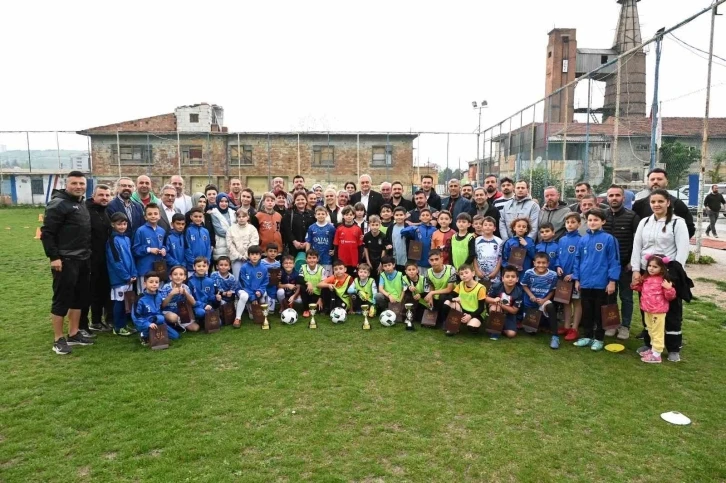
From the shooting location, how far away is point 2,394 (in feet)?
13.5

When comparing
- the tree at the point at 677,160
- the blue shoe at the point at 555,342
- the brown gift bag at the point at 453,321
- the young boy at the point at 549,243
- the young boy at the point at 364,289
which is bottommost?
the blue shoe at the point at 555,342

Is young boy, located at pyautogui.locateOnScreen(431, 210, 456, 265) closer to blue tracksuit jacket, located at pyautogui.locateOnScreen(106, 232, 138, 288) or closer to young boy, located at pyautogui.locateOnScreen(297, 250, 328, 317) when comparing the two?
young boy, located at pyautogui.locateOnScreen(297, 250, 328, 317)

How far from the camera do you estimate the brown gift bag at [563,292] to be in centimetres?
557

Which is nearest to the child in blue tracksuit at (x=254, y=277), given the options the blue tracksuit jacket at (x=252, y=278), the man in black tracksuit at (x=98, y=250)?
the blue tracksuit jacket at (x=252, y=278)

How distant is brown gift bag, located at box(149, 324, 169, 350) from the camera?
5.30m

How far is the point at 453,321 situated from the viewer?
582cm

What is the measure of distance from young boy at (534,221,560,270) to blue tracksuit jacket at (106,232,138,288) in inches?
201

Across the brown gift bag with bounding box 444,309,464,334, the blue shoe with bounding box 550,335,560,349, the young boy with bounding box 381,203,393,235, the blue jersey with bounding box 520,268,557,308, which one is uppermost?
the young boy with bounding box 381,203,393,235

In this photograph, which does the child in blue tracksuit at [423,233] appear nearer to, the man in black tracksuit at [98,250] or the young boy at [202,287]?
the young boy at [202,287]

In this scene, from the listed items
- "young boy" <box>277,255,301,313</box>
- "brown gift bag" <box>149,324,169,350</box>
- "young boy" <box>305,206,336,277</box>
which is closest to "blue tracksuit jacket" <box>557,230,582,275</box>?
"young boy" <box>305,206,336,277</box>

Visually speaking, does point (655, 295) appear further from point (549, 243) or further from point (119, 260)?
point (119, 260)

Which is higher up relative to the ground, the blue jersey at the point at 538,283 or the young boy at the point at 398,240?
the young boy at the point at 398,240

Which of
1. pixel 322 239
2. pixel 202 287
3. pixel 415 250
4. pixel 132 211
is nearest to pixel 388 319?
pixel 415 250

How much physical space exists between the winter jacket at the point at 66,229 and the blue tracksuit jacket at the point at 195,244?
1262 millimetres
